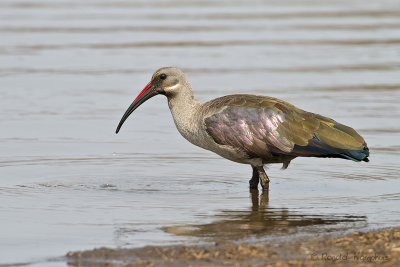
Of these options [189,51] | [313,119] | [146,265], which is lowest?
[146,265]

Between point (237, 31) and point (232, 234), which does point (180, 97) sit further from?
point (237, 31)

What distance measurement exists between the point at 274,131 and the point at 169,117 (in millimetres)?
5214

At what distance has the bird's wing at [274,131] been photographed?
11.6m

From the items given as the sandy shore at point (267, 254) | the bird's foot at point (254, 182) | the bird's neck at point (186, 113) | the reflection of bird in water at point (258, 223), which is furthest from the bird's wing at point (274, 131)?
the sandy shore at point (267, 254)

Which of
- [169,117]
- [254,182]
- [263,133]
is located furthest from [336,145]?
[169,117]

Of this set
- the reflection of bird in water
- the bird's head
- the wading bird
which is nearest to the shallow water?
the reflection of bird in water

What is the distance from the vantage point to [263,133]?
1173 centimetres

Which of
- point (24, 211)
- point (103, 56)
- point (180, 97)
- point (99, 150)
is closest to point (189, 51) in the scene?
point (103, 56)

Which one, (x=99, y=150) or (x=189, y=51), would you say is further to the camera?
(x=189, y=51)

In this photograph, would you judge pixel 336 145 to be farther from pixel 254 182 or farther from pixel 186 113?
pixel 186 113

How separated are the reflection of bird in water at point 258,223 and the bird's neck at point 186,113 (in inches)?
46.3

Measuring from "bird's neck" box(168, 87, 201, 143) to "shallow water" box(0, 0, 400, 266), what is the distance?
0.64 meters

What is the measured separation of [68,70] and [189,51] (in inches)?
118

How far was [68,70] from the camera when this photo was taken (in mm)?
20375
